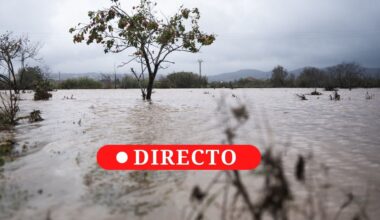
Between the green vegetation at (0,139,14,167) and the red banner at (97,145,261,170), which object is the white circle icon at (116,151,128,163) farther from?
the green vegetation at (0,139,14,167)

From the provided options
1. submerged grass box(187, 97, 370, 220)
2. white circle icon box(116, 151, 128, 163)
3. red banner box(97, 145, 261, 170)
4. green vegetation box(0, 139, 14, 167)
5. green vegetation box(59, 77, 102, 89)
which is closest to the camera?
submerged grass box(187, 97, 370, 220)

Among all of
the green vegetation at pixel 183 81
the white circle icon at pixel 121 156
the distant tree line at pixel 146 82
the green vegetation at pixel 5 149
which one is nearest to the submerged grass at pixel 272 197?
the white circle icon at pixel 121 156

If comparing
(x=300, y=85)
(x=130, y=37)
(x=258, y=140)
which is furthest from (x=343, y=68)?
(x=258, y=140)

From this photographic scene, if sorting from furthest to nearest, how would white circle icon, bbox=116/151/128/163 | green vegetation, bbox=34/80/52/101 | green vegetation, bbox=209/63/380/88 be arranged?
green vegetation, bbox=209/63/380/88
green vegetation, bbox=34/80/52/101
white circle icon, bbox=116/151/128/163

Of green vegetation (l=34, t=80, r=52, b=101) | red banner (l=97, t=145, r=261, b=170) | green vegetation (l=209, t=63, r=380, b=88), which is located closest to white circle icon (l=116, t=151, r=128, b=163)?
red banner (l=97, t=145, r=261, b=170)

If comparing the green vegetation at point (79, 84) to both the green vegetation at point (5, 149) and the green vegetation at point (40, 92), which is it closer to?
the green vegetation at point (40, 92)

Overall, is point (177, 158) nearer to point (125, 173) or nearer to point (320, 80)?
point (125, 173)

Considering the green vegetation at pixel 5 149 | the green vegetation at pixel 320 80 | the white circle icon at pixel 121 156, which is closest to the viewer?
the white circle icon at pixel 121 156

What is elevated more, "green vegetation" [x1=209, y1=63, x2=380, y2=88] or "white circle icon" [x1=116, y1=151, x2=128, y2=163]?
"green vegetation" [x1=209, y1=63, x2=380, y2=88]

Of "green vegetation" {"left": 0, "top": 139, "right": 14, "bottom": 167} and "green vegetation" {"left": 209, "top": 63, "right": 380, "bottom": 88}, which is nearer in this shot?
"green vegetation" {"left": 0, "top": 139, "right": 14, "bottom": 167}

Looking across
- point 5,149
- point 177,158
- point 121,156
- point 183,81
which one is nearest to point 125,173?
point 121,156

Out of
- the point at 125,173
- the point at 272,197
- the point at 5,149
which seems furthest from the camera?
the point at 5,149

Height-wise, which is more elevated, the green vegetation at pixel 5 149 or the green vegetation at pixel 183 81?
the green vegetation at pixel 183 81

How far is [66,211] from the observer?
245cm
